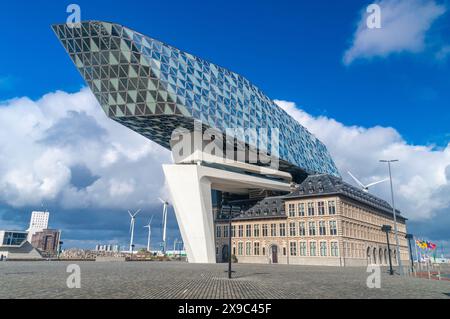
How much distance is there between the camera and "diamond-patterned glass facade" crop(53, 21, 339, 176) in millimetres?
52375

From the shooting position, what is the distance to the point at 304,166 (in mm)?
85125

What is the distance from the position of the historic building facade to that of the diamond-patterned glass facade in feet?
60.1

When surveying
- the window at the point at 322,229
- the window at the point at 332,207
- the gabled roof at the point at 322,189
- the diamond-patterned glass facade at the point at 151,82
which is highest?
the diamond-patterned glass facade at the point at 151,82

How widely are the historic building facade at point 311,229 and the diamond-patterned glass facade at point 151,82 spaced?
18333mm

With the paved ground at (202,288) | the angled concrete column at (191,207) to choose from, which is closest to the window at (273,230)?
the angled concrete column at (191,207)

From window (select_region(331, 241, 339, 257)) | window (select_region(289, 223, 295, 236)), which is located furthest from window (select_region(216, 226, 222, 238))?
window (select_region(331, 241, 339, 257))

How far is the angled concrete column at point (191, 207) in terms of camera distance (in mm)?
62562

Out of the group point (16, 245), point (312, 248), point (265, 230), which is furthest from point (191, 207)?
point (16, 245)

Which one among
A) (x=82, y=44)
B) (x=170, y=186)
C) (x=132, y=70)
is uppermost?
(x=82, y=44)

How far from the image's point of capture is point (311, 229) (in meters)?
69.4

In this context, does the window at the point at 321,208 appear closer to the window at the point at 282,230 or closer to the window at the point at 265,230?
the window at the point at 282,230
